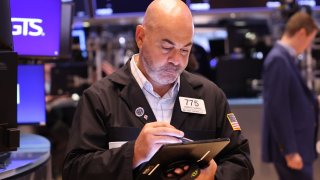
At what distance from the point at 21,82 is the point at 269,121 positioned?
191 centimetres

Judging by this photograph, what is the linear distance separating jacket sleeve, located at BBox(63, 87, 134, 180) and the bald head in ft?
1.25

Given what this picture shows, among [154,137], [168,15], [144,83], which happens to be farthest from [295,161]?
[154,137]

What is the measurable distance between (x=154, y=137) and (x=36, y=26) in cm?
183

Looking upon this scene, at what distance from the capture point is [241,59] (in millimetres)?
6012

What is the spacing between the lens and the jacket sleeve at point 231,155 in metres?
2.09

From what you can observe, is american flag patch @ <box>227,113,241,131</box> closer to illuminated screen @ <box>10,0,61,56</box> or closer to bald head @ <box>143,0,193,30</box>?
bald head @ <box>143,0,193,30</box>

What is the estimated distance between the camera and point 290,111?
12.9 feet

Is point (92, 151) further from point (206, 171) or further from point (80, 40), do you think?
point (80, 40)

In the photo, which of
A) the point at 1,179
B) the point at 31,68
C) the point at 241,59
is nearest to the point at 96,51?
the point at 241,59

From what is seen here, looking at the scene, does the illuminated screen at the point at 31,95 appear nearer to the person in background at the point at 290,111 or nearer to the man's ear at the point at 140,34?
the man's ear at the point at 140,34

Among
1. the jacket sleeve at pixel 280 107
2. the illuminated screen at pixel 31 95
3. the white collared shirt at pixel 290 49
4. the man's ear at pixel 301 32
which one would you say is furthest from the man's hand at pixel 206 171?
the man's ear at pixel 301 32

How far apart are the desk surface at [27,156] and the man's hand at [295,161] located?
71.6 inches

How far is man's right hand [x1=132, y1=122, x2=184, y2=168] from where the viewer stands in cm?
181

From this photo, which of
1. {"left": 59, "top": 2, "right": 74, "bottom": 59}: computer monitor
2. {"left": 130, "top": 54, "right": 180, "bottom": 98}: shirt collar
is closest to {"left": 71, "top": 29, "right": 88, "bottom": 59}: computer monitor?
{"left": 59, "top": 2, "right": 74, "bottom": 59}: computer monitor
